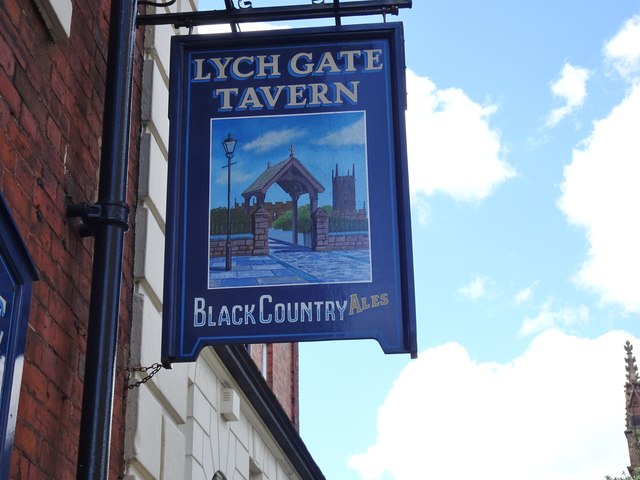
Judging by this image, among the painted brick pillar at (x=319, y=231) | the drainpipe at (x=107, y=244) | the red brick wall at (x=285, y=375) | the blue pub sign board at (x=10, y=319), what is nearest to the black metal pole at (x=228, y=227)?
the painted brick pillar at (x=319, y=231)

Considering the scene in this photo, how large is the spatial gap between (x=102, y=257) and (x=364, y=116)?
1.82 meters

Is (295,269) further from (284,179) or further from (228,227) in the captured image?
(284,179)

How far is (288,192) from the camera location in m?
6.05

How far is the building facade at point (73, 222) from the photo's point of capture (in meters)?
4.80

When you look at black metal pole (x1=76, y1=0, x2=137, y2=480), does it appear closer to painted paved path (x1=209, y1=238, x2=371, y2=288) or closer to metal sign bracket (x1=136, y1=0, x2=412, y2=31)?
metal sign bracket (x1=136, y1=0, x2=412, y2=31)

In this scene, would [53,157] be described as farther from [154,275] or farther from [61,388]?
[154,275]

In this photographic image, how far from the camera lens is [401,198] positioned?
590 cm

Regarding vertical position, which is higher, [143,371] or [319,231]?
[319,231]

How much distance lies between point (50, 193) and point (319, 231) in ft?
4.95

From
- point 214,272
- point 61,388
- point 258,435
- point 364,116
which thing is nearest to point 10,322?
point 61,388

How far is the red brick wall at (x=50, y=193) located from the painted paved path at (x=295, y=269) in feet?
2.46

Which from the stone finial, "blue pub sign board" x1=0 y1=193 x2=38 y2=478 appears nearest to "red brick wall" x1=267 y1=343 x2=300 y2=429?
"blue pub sign board" x1=0 y1=193 x2=38 y2=478

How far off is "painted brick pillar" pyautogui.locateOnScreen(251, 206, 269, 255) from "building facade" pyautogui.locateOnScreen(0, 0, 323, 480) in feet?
2.93

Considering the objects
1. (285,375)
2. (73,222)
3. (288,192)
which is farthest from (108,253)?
(285,375)
